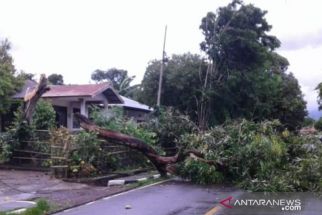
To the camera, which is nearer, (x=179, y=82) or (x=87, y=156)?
(x=87, y=156)

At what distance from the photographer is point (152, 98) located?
3222 centimetres

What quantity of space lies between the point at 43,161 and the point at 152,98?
1421cm

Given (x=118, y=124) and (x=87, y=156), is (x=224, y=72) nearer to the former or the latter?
(x=118, y=124)

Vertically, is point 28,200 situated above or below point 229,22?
below

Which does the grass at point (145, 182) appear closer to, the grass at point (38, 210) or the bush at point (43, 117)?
the grass at point (38, 210)

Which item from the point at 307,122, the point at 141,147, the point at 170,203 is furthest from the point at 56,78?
the point at 170,203

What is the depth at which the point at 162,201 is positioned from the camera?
1120 centimetres

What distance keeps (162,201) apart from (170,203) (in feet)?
1.26

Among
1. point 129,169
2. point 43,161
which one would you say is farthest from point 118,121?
point 43,161

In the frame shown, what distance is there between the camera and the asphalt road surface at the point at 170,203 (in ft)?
31.7

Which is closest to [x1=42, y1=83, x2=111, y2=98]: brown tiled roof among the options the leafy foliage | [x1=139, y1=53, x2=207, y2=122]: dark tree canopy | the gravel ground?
[x1=139, y1=53, x2=207, y2=122]: dark tree canopy

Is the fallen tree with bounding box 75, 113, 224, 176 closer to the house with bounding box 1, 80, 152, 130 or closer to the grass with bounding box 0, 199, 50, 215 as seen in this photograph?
the grass with bounding box 0, 199, 50, 215

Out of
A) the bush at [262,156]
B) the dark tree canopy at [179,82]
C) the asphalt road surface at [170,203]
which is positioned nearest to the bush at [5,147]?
the bush at [262,156]

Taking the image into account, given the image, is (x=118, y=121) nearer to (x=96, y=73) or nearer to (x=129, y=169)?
(x=129, y=169)
